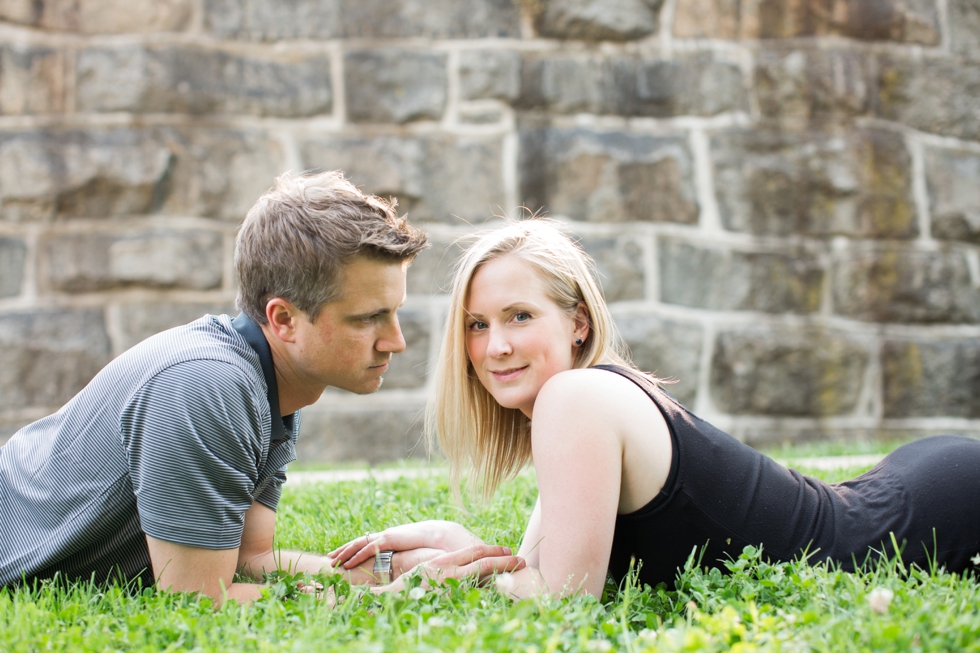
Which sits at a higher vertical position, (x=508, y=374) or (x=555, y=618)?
(x=508, y=374)

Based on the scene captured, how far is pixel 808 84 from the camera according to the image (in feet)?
18.8

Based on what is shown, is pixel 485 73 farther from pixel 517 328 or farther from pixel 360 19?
pixel 517 328

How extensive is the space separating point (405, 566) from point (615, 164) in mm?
3568

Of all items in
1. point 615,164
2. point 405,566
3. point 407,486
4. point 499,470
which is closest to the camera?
point 405,566

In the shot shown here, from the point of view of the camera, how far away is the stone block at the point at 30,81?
17.1ft

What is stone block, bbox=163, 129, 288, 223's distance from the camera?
530cm

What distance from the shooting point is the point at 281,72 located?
5445 mm

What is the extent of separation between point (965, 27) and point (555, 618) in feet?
18.9

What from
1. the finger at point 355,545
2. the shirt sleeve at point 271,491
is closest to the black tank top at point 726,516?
the finger at point 355,545

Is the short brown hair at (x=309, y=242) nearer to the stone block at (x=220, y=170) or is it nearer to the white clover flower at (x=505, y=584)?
the white clover flower at (x=505, y=584)

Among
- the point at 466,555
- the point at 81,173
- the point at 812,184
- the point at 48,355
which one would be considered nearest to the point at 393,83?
the point at 81,173

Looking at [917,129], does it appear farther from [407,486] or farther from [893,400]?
[407,486]

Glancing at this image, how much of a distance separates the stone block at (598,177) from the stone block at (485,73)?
33 centimetres

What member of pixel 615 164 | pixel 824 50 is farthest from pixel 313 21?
pixel 824 50
